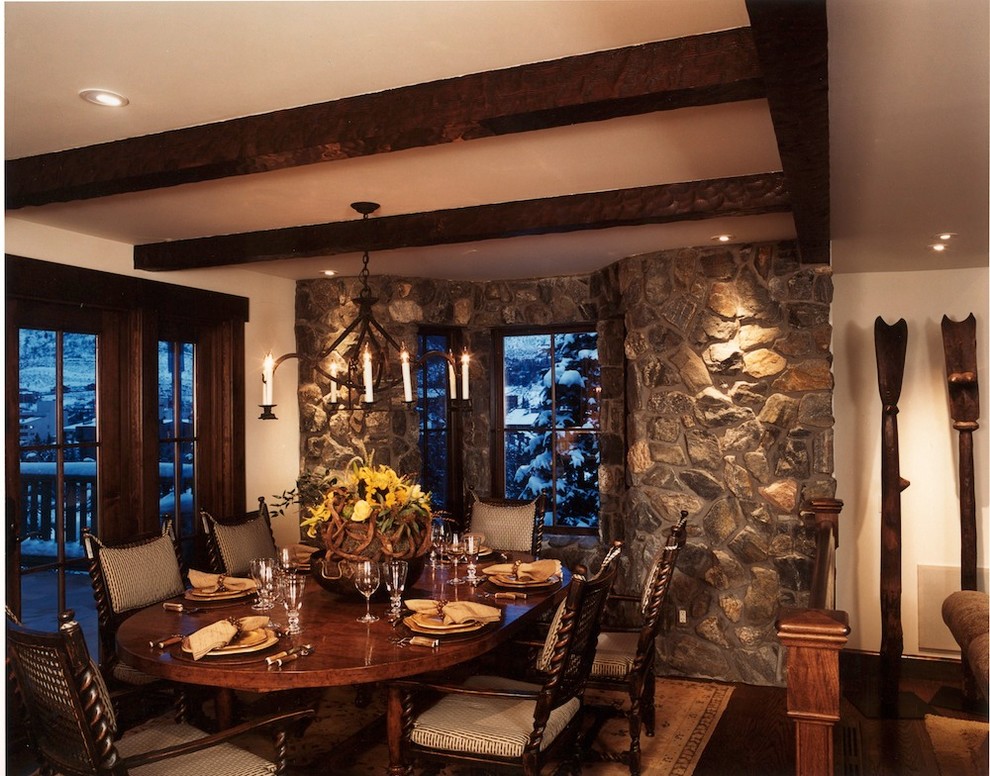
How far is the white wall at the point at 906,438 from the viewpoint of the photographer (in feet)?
15.6

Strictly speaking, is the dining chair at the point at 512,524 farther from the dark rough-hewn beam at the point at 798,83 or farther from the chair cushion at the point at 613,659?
the dark rough-hewn beam at the point at 798,83

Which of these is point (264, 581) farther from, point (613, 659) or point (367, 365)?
point (613, 659)

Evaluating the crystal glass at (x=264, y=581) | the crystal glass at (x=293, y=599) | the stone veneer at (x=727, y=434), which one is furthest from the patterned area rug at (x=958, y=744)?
the crystal glass at (x=264, y=581)

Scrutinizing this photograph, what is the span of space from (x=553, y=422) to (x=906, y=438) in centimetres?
215

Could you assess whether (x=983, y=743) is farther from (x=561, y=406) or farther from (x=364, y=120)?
(x=364, y=120)

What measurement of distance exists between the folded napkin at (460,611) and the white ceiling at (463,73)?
1540mm

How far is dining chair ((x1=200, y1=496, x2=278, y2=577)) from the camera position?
385cm

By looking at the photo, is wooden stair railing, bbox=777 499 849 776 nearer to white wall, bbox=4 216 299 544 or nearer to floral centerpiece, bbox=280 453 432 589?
floral centerpiece, bbox=280 453 432 589

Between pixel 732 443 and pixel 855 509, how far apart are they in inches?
44.7

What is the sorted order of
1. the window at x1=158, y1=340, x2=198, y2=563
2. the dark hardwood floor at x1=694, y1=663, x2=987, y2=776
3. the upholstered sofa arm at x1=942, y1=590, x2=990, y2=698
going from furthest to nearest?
the window at x1=158, y1=340, x2=198, y2=563, the dark hardwood floor at x1=694, y1=663, x2=987, y2=776, the upholstered sofa arm at x1=942, y1=590, x2=990, y2=698

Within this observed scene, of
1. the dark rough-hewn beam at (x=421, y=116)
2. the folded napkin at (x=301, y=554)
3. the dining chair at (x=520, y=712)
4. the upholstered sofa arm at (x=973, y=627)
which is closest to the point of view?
the dark rough-hewn beam at (x=421, y=116)

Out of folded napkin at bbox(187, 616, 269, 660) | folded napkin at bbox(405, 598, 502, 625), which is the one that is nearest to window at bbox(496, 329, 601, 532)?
folded napkin at bbox(405, 598, 502, 625)

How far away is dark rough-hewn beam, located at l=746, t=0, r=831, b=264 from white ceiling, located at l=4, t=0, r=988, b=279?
0.31 feet

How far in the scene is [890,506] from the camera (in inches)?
166
